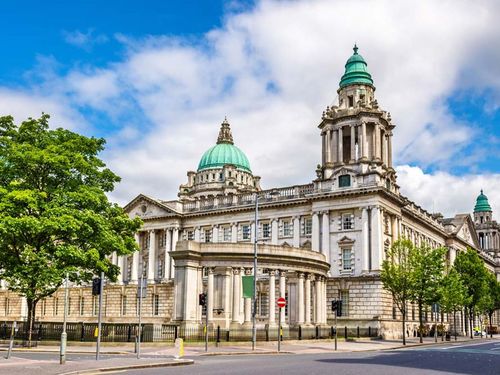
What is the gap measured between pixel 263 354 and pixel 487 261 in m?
93.3

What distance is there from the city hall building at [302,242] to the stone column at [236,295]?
72mm

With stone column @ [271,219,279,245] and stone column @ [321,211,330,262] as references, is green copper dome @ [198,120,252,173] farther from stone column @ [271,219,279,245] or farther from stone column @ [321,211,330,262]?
stone column @ [321,211,330,262]

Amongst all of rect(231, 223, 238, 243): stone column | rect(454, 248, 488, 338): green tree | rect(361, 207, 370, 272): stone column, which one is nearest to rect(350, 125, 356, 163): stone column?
rect(361, 207, 370, 272): stone column

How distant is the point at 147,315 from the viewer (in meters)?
73.5

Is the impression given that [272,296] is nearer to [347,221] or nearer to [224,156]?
[347,221]

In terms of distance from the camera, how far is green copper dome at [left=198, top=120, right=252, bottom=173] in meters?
115

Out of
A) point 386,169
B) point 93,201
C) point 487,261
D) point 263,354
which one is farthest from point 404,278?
point 487,261

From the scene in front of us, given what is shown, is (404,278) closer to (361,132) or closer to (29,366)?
(361,132)

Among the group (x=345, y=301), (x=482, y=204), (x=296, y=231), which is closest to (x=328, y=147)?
(x=296, y=231)

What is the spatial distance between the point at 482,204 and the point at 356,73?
78418 millimetres

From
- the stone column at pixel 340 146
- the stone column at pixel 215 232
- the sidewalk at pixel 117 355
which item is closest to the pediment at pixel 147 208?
the stone column at pixel 215 232

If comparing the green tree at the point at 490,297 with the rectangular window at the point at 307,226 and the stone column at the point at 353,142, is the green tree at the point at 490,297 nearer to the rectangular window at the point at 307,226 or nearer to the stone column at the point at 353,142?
the rectangular window at the point at 307,226

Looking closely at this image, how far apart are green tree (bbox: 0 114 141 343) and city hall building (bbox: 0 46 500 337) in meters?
6.88

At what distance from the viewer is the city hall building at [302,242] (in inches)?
1813
